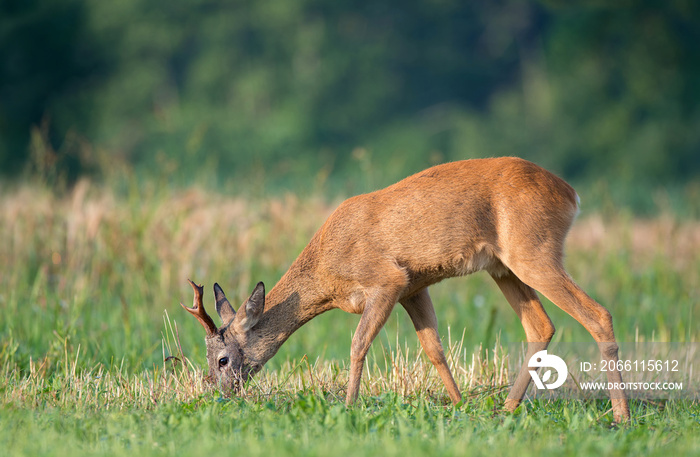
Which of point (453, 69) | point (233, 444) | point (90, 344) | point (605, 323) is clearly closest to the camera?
point (233, 444)

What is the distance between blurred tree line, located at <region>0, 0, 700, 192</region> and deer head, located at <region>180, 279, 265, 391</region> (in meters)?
23.6

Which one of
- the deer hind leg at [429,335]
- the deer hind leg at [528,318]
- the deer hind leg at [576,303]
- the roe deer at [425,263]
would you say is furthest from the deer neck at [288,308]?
the deer hind leg at [576,303]

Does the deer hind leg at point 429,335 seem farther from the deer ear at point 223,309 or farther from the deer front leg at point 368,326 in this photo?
the deer ear at point 223,309

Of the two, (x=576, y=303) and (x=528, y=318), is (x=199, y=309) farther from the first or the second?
(x=576, y=303)

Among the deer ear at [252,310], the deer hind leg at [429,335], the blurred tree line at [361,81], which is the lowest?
the deer hind leg at [429,335]

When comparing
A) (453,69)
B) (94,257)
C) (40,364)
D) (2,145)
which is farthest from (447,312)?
(453,69)

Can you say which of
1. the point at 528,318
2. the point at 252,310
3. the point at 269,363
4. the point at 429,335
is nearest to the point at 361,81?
the point at 269,363

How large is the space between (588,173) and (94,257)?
27920 mm

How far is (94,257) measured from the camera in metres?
10.5

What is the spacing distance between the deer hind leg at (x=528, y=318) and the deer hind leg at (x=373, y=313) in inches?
41.5

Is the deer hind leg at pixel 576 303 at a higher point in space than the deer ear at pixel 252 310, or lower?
lower

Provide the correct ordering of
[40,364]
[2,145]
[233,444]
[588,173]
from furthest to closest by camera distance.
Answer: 1. [588,173]
2. [2,145]
3. [40,364]
4. [233,444]

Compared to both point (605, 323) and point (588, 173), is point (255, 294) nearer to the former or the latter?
Answer: point (605, 323)

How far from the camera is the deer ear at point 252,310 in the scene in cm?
654
